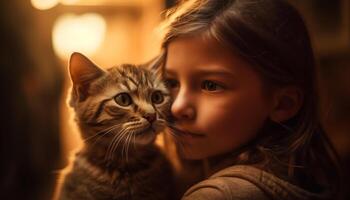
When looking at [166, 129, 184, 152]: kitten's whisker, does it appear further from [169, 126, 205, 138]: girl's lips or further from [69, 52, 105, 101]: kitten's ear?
[69, 52, 105, 101]: kitten's ear

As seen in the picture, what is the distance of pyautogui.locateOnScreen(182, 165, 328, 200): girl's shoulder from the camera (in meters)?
0.88

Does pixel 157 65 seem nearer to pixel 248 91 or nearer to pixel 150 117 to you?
pixel 150 117

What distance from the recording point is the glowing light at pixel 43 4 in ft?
3.66

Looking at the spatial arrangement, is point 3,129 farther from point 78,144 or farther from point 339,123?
point 339,123

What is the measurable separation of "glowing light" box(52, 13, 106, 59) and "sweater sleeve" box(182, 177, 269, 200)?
0.45m

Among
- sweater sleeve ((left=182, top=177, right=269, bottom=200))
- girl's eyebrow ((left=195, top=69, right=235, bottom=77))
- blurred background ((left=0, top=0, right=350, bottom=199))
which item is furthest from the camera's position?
blurred background ((left=0, top=0, right=350, bottom=199))

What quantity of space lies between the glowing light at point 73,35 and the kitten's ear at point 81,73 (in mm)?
36

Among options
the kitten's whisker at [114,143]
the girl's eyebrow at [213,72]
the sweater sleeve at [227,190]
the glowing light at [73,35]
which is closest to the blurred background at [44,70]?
the glowing light at [73,35]

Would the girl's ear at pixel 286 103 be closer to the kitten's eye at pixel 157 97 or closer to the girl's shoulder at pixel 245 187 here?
the girl's shoulder at pixel 245 187

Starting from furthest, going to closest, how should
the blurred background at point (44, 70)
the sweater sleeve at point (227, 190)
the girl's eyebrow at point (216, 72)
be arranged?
the blurred background at point (44, 70) < the girl's eyebrow at point (216, 72) < the sweater sleeve at point (227, 190)

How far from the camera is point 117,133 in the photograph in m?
1.08

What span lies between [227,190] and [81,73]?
46 cm

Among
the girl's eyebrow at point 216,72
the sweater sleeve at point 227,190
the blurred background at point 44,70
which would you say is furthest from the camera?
the blurred background at point 44,70

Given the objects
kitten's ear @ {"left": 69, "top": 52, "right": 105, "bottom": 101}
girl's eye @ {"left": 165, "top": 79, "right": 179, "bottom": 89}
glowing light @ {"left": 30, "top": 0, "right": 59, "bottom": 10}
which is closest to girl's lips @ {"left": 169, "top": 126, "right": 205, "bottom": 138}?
girl's eye @ {"left": 165, "top": 79, "right": 179, "bottom": 89}
